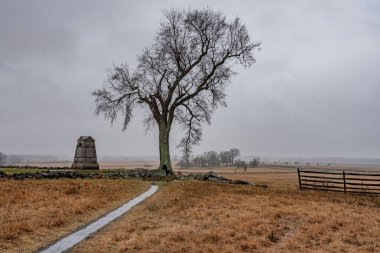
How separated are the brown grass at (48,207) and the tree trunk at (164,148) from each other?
7402 millimetres

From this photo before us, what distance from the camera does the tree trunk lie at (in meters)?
34.4

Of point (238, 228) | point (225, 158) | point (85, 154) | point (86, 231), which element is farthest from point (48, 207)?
point (225, 158)

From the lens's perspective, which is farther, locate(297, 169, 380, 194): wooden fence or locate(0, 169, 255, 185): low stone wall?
locate(0, 169, 255, 185): low stone wall

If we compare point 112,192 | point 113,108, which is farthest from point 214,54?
point 112,192

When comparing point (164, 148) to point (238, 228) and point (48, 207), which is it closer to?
point (48, 207)

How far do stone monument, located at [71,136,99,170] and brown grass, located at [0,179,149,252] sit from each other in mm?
13060

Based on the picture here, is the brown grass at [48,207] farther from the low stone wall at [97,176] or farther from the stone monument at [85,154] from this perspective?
the stone monument at [85,154]

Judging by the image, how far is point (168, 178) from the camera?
105 ft

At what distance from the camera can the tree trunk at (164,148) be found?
34.4 metres

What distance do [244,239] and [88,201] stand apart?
9.28 m

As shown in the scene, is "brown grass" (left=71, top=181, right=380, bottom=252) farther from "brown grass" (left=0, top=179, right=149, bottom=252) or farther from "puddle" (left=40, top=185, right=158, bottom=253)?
"brown grass" (left=0, top=179, right=149, bottom=252)

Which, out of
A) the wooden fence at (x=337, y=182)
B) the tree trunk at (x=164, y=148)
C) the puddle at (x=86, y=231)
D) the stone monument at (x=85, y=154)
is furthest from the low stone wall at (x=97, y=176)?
the puddle at (x=86, y=231)

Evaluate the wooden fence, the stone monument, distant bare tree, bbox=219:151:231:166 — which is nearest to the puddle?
the wooden fence

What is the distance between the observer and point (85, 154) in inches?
1518
